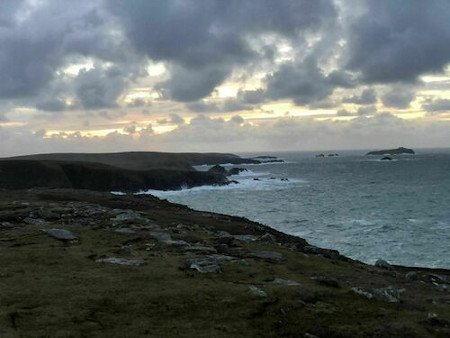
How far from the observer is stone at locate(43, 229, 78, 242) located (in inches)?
921

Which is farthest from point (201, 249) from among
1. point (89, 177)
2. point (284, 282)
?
point (89, 177)

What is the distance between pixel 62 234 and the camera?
2375 cm

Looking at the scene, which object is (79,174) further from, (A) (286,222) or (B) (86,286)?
(B) (86,286)

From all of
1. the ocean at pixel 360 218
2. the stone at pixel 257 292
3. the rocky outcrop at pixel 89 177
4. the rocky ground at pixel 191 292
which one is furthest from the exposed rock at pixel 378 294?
the rocky outcrop at pixel 89 177

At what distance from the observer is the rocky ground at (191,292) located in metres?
12.8

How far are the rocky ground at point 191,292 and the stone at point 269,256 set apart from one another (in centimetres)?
5

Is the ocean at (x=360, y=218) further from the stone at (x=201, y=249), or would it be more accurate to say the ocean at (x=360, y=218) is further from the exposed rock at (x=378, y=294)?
the exposed rock at (x=378, y=294)

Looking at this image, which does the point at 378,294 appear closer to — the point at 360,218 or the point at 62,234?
the point at 62,234

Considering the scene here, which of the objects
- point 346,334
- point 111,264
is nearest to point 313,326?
point 346,334

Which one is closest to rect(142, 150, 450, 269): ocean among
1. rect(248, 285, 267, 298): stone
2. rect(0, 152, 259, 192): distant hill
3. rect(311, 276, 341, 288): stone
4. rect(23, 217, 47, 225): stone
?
rect(0, 152, 259, 192): distant hill

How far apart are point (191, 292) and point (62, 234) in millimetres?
11000

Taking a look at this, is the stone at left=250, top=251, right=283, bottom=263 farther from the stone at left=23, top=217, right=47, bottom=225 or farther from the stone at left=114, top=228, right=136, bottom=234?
the stone at left=23, top=217, right=47, bottom=225

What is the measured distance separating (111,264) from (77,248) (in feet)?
11.9

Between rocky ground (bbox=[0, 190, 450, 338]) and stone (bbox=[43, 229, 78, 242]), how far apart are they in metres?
0.09
